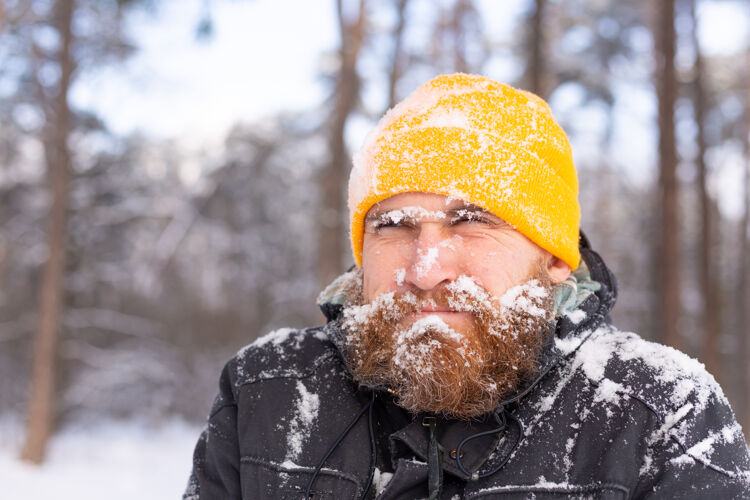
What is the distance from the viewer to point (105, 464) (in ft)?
36.2

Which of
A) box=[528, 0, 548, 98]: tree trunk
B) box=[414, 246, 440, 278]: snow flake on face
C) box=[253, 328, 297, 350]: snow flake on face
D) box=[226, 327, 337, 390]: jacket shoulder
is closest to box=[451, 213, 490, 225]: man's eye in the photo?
box=[414, 246, 440, 278]: snow flake on face

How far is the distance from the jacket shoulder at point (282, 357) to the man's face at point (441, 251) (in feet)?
0.98

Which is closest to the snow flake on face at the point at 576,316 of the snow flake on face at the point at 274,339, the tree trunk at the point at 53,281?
the snow flake on face at the point at 274,339

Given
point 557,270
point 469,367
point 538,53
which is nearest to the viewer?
point 469,367

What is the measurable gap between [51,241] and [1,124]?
3.15m

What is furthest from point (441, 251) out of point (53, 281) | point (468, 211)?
point (53, 281)

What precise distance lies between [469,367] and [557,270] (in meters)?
0.53

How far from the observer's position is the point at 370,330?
181 cm

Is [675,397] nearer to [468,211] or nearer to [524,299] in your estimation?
[524,299]

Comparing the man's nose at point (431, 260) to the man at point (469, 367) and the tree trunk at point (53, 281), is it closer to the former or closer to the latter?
the man at point (469, 367)

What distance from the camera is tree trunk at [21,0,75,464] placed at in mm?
10727

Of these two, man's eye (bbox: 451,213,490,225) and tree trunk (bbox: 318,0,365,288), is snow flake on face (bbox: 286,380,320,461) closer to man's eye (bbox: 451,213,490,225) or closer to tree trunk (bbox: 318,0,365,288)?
man's eye (bbox: 451,213,490,225)

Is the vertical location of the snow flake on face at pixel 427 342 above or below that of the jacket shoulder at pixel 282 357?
above

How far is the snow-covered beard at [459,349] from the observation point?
1636mm
